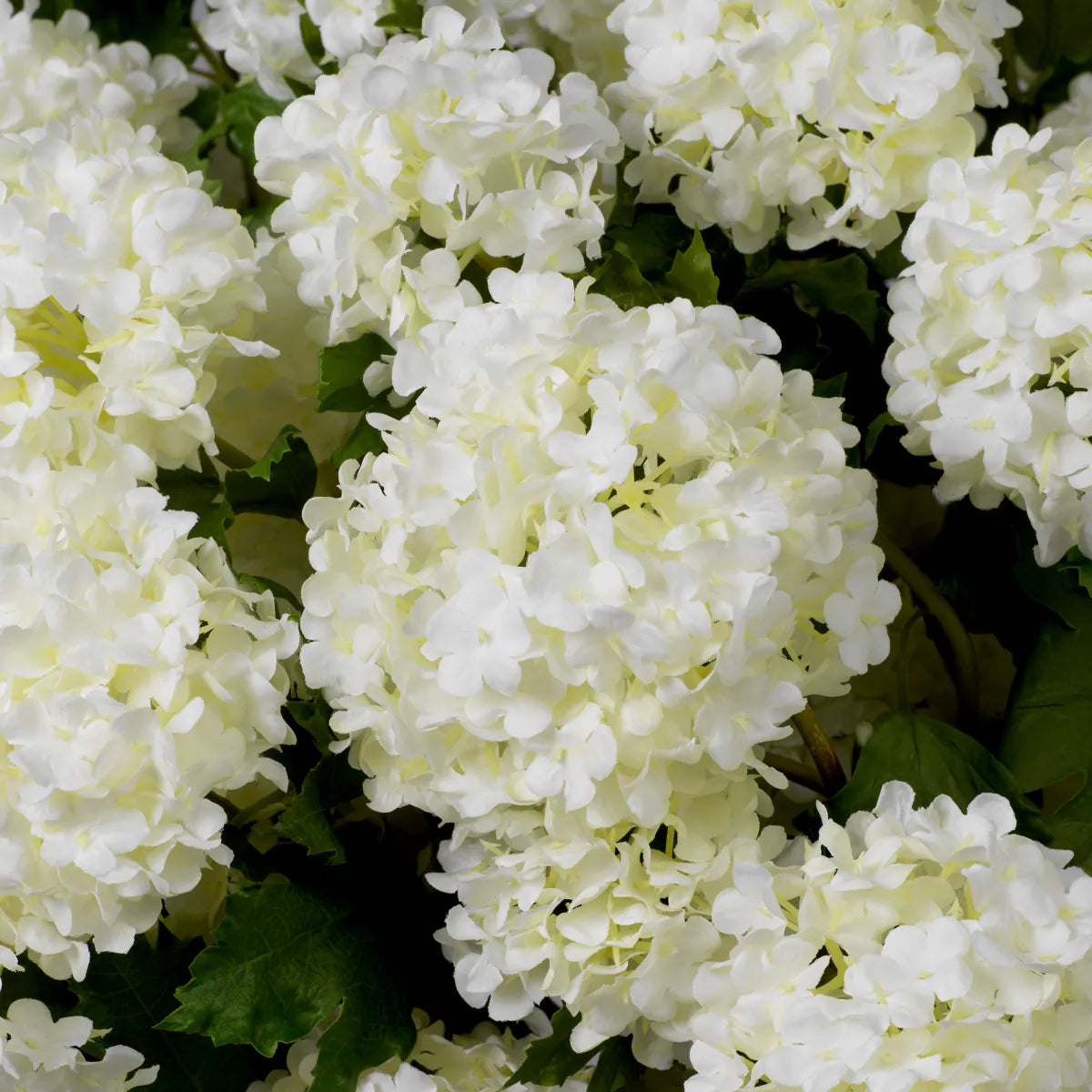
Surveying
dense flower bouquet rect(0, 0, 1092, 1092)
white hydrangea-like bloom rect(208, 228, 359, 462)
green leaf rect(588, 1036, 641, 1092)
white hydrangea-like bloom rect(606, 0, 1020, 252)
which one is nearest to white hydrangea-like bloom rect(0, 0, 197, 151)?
dense flower bouquet rect(0, 0, 1092, 1092)

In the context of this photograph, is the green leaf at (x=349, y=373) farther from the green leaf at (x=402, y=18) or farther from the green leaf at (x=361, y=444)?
the green leaf at (x=402, y=18)

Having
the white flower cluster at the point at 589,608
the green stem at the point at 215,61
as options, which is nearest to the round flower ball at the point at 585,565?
the white flower cluster at the point at 589,608

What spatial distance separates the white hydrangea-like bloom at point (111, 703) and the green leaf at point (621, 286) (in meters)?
0.17

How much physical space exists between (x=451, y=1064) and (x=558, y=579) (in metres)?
0.24

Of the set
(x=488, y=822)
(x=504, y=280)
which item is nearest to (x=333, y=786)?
(x=488, y=822)

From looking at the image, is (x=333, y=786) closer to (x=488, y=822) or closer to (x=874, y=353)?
(x=488, y=822)

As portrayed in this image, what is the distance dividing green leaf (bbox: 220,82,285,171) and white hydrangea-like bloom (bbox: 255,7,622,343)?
152 mm

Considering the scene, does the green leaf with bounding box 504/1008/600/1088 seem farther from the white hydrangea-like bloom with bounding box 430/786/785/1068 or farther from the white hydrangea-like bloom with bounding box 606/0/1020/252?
the white hydrangea-like bloom with bounding box 606/0/1020/252

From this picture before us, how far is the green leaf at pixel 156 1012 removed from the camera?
1.79 feet

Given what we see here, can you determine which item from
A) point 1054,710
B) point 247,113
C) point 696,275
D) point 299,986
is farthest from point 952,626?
point 247,113

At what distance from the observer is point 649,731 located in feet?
1.41

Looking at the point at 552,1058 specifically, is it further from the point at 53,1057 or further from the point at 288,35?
the point at 288,35

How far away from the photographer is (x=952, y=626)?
567 millimetres

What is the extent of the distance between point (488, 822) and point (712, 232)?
0.28m
